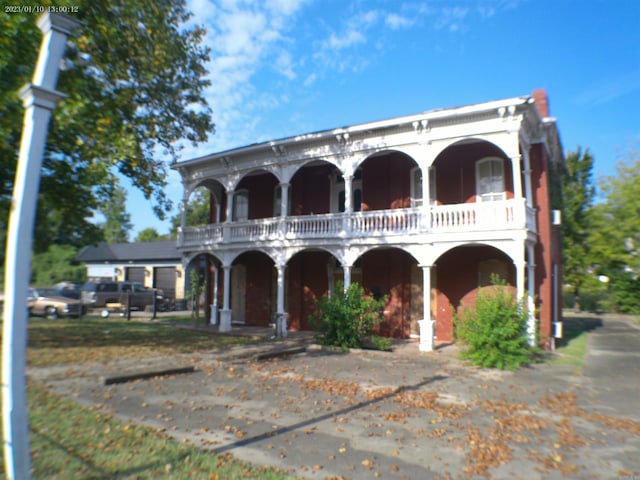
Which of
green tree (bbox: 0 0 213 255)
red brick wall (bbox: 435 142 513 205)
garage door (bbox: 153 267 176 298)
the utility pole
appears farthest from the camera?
garage door (bbox: 153 267 176 298)

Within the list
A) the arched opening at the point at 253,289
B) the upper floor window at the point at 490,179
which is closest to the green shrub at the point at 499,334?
the upper floor window at the point at 490,179

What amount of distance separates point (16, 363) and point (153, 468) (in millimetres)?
1913

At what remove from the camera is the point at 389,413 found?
6875 millimetres

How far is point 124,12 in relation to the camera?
406 inches

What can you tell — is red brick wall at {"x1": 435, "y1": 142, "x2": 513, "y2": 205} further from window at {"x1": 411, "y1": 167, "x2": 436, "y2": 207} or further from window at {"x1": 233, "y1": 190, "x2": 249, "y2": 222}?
window at {"x1": 233, "y1": 190, "x2": 249, "y2": 222}

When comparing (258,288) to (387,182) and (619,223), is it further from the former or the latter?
(619,223)

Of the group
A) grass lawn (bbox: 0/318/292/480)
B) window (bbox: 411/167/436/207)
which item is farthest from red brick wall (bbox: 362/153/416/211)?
grass lawn (bbox: 0/318/292/480)

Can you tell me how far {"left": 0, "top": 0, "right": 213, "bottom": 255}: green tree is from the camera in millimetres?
8195

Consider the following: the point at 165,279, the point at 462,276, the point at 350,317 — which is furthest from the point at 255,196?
the point at 165,279

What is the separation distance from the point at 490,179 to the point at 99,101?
12.7 m

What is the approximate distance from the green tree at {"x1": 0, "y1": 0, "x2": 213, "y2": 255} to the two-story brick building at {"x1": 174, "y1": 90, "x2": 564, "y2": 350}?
16.0 feet

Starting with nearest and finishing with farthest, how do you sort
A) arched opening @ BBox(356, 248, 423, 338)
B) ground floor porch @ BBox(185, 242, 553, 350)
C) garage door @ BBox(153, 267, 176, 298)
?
ground floor porch @ BBox(185, 242, 553, 350)
arched opening @ BBox(356, 248, 423, 338)
garage door @ BBox(153, 267, 176, 298)

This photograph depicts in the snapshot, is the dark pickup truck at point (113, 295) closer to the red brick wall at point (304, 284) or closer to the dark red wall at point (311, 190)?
the red brick wall at point (304, 284)

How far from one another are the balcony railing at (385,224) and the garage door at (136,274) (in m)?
20.5
